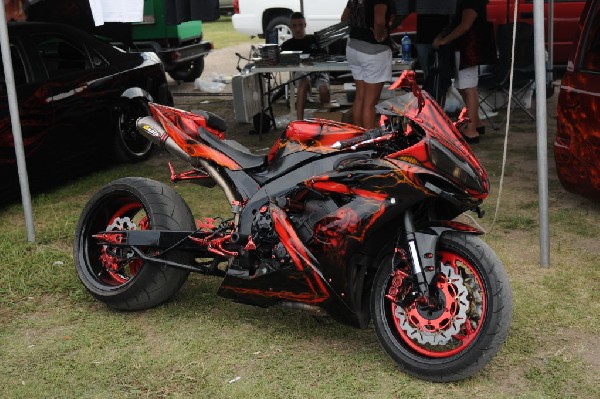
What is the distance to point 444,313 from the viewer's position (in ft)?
12.1

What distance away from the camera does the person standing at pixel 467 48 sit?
27.4 feet

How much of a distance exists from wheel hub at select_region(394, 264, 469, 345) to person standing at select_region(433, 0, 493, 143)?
499 centimetres

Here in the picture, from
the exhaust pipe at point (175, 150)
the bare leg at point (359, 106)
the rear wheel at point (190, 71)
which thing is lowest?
the rear wheel at point (190, 71)

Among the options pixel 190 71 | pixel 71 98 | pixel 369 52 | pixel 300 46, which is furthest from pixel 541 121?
pixel 190 71

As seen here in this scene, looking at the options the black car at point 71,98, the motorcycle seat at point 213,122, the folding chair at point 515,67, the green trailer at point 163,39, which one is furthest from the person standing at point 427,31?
the motorcycle seat at point 213,122

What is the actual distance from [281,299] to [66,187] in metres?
3.96

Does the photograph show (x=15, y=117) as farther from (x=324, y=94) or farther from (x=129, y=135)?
(x=324, y=94)

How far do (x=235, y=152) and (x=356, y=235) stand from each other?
0.93 m

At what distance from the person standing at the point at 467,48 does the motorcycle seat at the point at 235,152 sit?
4.55m

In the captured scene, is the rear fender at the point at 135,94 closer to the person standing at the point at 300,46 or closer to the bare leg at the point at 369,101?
the person standing at the point at 300,46

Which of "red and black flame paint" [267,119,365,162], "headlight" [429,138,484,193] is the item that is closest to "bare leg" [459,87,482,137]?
"red and black flame paint" [267,119,365,162]

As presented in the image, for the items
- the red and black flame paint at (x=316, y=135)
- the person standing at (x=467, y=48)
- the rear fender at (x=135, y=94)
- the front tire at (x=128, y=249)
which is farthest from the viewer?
the person standing at (x=467, y=48)

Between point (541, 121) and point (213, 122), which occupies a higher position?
point (213, 122)

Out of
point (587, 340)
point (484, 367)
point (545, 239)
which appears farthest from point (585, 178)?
point (484, 367)
